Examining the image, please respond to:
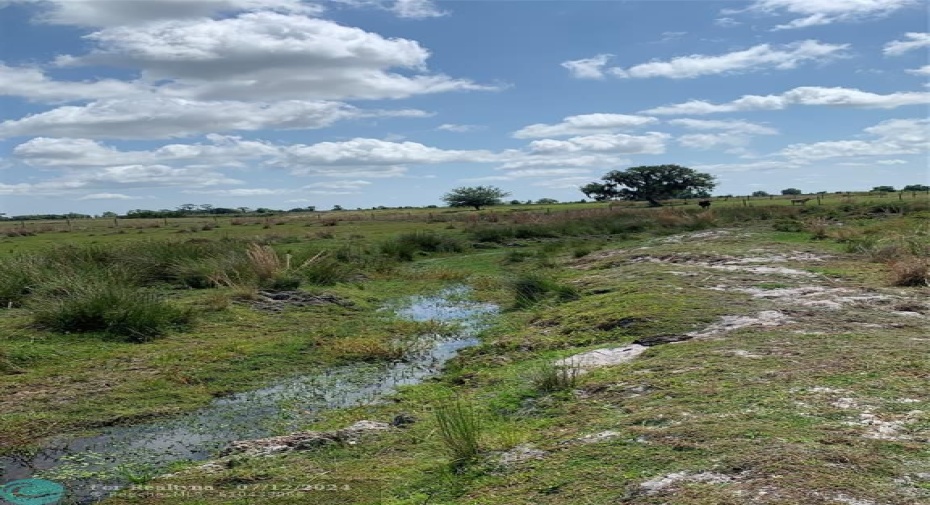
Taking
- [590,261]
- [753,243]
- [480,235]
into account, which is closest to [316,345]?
[590,261]

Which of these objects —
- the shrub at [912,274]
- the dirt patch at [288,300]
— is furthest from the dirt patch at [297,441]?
the shrub at [912,274]

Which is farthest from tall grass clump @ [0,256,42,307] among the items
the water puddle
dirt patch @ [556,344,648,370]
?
dirt patch @ [556,344,648,370]

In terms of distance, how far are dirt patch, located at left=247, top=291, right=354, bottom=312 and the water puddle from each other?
4.11 m

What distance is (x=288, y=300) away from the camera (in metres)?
14.1

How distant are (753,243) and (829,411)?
1755cm

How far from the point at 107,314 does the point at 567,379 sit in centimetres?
743

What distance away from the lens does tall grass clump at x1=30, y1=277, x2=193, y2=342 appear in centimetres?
1027

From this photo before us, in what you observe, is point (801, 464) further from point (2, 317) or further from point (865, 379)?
point (2, 317)

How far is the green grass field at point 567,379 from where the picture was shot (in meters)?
4.34

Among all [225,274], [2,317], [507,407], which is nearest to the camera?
[507,407]

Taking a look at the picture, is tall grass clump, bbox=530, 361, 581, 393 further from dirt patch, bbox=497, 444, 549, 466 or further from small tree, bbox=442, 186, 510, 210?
small tree, bbox=442, 186, 510, 210

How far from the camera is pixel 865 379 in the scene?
19.6 feet

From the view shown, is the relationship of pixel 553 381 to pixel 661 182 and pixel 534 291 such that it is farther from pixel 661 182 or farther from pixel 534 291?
pixel 661 182

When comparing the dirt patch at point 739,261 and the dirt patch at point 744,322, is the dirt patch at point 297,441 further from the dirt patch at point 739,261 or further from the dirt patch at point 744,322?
the dirt patch at point 739,261
